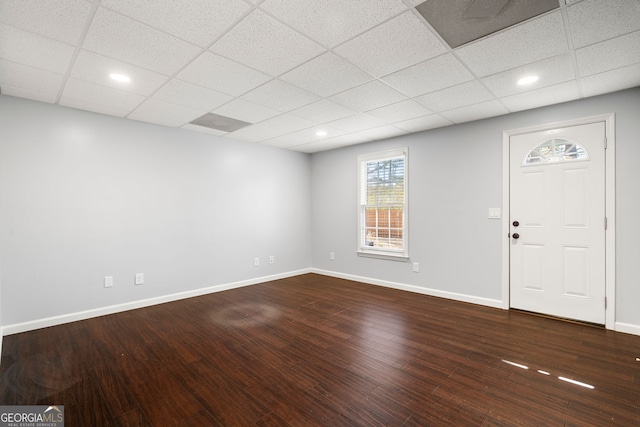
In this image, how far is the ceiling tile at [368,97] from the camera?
9.32 feet

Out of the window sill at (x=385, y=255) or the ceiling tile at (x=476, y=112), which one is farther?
the window sill at (x=385, y=255)

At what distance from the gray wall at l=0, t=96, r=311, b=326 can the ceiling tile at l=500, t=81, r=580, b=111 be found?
3.77 metres

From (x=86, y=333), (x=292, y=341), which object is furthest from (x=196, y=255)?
(x=292, y=341)

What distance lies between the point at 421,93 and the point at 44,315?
472cm

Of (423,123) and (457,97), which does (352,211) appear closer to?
(423,123)

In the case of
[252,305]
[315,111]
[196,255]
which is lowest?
[252,305]

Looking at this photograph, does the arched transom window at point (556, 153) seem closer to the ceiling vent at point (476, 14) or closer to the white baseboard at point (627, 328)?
the white baseboard at point (627, 328)

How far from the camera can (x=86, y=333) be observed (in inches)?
118

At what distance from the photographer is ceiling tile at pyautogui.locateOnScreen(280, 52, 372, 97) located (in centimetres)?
236

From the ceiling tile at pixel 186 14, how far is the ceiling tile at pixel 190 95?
2.82ft

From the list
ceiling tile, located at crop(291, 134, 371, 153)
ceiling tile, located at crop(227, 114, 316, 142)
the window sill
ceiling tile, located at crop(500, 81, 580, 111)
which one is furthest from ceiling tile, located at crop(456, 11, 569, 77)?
the window sill

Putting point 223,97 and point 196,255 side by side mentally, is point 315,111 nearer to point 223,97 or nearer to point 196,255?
point 223,97

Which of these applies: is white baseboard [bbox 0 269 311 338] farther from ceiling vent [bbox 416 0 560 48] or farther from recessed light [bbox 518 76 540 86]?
recessed light [bbox 518 76 540 86]

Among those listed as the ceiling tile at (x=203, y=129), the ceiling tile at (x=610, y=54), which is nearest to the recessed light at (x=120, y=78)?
the ceiling tile at (x=203, y=129)
